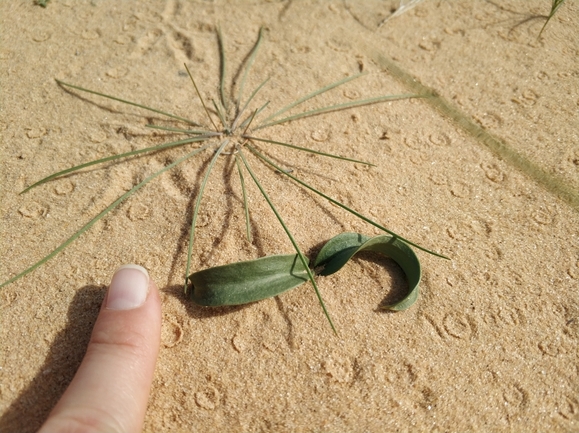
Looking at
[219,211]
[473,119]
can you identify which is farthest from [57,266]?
[473,119]

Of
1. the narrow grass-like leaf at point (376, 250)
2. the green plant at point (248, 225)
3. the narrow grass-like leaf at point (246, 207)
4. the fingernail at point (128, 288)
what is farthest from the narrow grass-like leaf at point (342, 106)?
the fingernail at point (128, 288)

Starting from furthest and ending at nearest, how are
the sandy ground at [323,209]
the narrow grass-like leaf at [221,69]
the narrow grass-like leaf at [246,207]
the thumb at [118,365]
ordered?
1. the narrow grass-like leaf at [221,69]
2. the narrow grass-like leaf at [246,207]
3. the sandy ground at [323,209]
4. the thumb at [118,365]

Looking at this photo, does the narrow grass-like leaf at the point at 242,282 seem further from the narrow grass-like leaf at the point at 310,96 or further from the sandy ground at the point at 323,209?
the narrow grass-like leaf at the point at 310,96

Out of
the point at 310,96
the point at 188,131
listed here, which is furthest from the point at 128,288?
the point at 310,96

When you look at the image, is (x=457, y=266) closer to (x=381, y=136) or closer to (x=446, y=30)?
(x=381, y=136)

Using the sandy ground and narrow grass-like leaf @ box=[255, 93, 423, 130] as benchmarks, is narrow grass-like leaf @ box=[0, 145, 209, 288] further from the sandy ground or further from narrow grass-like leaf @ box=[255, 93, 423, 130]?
narrow grass-like leaf @ box=[255, 93, 423, 130]

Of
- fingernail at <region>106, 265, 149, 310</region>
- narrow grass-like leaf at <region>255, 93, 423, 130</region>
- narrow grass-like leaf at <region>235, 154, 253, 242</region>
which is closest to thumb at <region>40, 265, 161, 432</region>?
fingernail at <region>106, 265, 149, 310</region>
